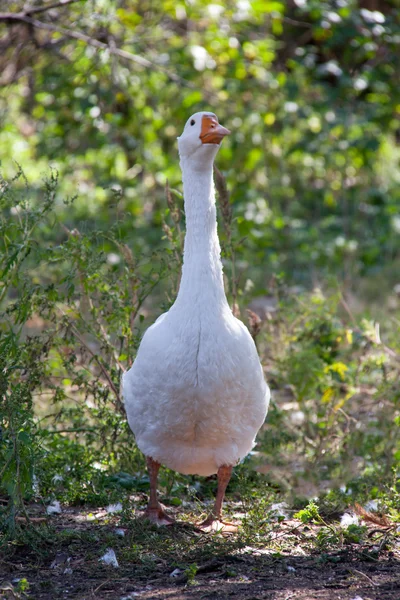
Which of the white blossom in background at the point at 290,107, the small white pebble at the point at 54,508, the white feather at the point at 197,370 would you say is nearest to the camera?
the white feather at the point at 197,370

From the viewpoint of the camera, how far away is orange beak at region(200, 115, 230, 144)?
13.7 feet

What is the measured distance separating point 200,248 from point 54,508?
170 centimetres

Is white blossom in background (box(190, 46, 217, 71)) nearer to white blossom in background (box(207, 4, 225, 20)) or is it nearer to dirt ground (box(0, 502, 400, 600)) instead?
white blossom in background (box(207, 4, 225, 20))

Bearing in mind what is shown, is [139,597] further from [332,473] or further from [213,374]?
[332,473]

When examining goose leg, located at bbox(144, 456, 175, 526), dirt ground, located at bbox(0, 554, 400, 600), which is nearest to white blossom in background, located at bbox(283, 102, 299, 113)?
goose leg, located at bbox(144, 456, 175, 526)

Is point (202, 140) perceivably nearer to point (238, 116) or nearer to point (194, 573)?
point (194, 573)

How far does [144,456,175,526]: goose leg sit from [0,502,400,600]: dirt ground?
0.49 feet

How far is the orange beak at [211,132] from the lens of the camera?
4.18 meters

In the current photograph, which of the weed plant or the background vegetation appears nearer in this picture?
the weed plant

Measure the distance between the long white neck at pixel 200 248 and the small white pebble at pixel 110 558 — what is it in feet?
4.07

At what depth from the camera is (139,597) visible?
342cm

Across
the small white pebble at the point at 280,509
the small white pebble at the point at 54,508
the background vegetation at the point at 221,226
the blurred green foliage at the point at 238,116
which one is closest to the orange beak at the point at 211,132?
the background vegetation at the point at 221,226

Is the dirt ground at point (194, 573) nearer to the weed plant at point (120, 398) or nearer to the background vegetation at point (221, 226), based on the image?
the weed plant at point (120, 398)

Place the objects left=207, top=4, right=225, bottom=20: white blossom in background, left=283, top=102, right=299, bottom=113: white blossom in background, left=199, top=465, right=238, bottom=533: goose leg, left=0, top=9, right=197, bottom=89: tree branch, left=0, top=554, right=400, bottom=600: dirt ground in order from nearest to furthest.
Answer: left=0, top=554, right=400, bottom=600: dirt ground < left=199, top=465, right=238, bottom=533: goose leg < left=0, top=9, right=197, bottom=89: tree branch < left=207, top=4, right=225, bottom=20: white blossom in background < left=283, top=102, right=299, bottom=113: white blossom in background
